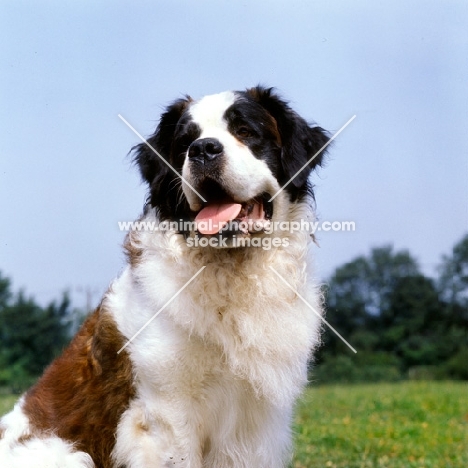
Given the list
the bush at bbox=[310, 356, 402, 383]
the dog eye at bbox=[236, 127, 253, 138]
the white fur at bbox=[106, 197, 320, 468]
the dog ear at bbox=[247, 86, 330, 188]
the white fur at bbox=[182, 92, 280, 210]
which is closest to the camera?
the white fur at bbox=[106, 197, 320, 468]

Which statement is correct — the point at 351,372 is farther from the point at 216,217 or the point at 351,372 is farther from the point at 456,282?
the point at 216,217

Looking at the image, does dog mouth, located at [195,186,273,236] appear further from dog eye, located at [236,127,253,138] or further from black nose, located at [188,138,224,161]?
dog eye, located at [236,127,253,138]

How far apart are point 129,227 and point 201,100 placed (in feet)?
2.81

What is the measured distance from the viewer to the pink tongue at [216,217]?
366 centimetres

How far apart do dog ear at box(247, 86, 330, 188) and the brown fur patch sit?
134 centimetres

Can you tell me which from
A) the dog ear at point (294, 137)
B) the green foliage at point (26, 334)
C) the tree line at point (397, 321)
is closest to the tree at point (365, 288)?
the tree line at point (397, 321)

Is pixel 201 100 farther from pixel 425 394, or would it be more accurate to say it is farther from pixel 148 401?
pixel 425 394

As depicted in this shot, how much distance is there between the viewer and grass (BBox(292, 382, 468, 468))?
223 inches

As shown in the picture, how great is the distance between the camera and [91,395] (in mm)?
3701

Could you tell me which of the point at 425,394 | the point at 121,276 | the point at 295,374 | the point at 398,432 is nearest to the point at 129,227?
the point at 121,276

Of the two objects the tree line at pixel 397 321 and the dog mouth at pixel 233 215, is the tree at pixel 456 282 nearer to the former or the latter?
the tree line at pixel 397 321

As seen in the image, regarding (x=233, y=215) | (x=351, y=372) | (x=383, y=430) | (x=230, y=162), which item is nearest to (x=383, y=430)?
(x=383, y=430)

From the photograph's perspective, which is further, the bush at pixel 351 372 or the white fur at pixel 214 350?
the bush at pixel 351 372

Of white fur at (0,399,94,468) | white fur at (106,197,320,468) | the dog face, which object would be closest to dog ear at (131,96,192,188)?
the dog face
